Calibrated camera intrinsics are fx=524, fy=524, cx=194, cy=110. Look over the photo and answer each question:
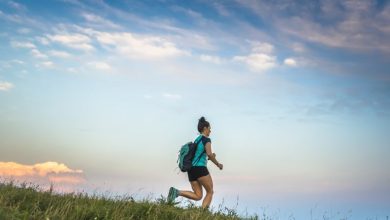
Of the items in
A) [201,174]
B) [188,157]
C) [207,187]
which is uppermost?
[188,157]

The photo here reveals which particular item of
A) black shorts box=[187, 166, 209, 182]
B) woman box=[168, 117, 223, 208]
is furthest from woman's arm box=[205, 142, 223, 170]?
black shorts box=[187, 166, 209, 182]

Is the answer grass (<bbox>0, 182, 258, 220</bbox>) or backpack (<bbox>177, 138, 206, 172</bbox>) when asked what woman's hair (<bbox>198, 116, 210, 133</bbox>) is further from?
grass (<bbox>0, 182, 258, 220</bbox>)

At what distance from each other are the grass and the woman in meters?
0.75

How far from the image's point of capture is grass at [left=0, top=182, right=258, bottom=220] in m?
9.58

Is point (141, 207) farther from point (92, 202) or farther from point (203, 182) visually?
point (203, 182)

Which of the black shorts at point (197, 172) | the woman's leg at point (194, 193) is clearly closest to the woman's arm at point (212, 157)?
the black shorts at point (197, 172)

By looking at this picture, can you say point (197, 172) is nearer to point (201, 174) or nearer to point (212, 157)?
point (201, 174)

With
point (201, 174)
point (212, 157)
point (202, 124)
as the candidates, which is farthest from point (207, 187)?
point (202, 124)

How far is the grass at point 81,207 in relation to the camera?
31.4 feet

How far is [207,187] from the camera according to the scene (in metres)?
13.5

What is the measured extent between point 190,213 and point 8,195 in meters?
3.87

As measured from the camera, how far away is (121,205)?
11000 mm

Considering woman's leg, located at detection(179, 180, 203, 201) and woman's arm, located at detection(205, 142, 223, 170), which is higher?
woman's arm, located at detection(205, 142, 223, 170)

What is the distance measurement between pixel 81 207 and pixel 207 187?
4147 millimetres
